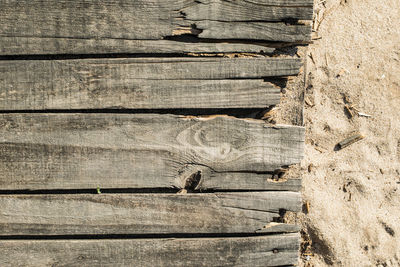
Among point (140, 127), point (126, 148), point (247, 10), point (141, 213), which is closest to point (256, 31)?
point (247, 10)

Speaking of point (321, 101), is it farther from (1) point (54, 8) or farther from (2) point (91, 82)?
(1) point (54, 8)

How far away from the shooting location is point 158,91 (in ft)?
6.17

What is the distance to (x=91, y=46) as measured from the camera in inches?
73.9

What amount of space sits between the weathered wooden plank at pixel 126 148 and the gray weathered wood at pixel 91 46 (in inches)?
13.7

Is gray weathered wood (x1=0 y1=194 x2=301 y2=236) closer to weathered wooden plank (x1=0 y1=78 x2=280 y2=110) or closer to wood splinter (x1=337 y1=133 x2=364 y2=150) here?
weathered wooden plank (x1=0 y1=78 x2=280 y2=110)

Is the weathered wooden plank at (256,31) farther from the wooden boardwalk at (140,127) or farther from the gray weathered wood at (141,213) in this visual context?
the gray weathered wood at (141,213)

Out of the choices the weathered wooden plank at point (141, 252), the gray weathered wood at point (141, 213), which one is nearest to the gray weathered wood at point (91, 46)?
the gray weathered wood at point (141, 213)

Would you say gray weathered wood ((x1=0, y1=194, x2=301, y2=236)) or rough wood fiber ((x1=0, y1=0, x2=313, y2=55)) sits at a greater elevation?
rough wood fiber ((x1=0, y1=0, x2=313, y2=55))

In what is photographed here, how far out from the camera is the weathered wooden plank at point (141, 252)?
193cm

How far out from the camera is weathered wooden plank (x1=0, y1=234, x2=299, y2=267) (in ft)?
6.32

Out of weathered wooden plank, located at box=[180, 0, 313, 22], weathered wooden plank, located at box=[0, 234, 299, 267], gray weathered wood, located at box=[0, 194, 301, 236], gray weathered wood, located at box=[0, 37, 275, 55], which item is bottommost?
weathered wooden plank, located at box=[0, 234, 299, 267]

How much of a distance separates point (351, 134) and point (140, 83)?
1.67 meters

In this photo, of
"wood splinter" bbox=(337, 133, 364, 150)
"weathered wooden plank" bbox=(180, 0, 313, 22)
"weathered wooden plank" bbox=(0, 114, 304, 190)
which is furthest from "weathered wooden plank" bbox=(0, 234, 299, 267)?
"weathered wooden plank" bbox=(180, 0, 313, 22)

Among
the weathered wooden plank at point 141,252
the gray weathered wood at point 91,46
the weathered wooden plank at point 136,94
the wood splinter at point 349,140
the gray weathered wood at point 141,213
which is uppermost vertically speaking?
the gray weathered wood at point 91,46
